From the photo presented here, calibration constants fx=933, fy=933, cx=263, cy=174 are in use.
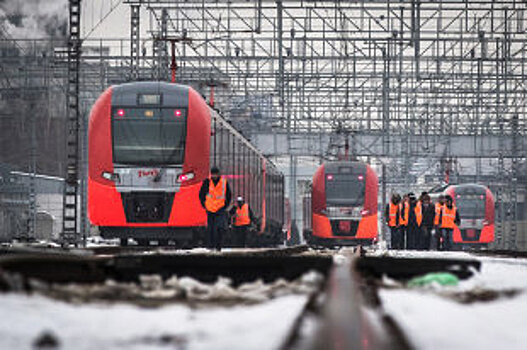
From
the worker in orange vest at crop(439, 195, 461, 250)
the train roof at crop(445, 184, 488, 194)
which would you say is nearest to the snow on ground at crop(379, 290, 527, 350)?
the worker in orange vest at crop(439, 195, 461, 250)

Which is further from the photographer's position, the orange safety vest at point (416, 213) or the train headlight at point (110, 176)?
the orange safety vest at point (416, 213)

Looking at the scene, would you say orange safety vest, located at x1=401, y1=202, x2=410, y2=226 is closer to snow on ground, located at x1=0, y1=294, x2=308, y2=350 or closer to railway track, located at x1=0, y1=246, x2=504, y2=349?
railway track, located at x1=0, y1=246, x2=504, y2=349

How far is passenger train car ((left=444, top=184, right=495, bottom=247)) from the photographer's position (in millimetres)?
36444

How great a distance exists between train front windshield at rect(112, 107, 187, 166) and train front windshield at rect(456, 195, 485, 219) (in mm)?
21522

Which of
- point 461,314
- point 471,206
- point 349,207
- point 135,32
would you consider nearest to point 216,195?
point 461,314

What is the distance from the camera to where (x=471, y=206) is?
3656 centimetres

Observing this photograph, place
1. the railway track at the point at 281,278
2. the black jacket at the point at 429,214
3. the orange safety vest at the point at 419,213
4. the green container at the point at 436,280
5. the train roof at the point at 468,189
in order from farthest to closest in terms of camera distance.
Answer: the train roof at the point at 468,189, the orange safety vest at the point at 419,213, the black jacket at the point at 429,214, the green container at the point at 436,280, the railway track at the point at 281,278

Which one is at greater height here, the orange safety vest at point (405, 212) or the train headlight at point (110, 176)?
the train headlight at point (110, 176)

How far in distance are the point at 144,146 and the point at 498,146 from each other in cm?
2886

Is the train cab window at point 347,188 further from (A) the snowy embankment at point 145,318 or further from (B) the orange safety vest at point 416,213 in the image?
(A) the snowy embankment at point 145,318

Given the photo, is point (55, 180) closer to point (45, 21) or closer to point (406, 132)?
point (45, 21)

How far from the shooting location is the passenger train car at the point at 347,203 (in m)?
28.0

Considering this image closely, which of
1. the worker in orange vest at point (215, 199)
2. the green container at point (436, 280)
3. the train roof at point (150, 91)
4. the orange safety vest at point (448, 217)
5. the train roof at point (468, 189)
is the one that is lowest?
the green container at point (436, 280)

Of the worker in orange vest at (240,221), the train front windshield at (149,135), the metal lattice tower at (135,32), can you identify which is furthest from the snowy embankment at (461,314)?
the metal lattice tower at (135,32)
